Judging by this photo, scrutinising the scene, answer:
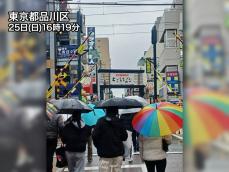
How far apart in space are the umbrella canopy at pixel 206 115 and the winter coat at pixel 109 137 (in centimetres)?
382

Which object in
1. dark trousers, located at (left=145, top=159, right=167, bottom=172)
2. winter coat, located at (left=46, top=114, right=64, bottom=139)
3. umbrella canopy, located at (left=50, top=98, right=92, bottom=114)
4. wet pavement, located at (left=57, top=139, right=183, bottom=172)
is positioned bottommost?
wet pavement, located at (left=57, top=139, right=183, bottom=172)

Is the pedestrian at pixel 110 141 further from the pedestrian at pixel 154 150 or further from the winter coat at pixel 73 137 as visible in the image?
the winter coat at pixel 73 137

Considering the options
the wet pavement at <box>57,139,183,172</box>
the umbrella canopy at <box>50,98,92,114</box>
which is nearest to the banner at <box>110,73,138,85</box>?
the wet pavement at <box>57,139,183,172</box>

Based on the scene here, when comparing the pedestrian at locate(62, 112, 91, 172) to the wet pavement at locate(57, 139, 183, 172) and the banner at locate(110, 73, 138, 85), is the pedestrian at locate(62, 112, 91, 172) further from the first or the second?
the banner at locate(110, 73, 138, 85)

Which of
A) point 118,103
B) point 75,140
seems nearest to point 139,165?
point 118,103

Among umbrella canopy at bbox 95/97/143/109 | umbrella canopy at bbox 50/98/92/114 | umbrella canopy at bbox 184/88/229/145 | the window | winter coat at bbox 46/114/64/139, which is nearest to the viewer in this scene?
umbrella canopy at bbox 184/88/229/145

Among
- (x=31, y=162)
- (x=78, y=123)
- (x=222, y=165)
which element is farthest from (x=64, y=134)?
(x=222, y=165)

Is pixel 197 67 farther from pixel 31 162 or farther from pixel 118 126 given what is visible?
pixel 118 126

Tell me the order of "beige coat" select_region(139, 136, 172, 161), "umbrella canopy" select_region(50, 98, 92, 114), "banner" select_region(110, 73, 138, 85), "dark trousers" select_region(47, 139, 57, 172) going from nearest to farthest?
→ "beige coat" select_region(139, 136, 172, 161), "dark trousers" select_region(47, 139, 57, 172), "umbrella canopy" select_region(50, 98, 92, 114), "banner" select_region(110, 73, 138, 85)

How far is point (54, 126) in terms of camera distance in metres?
7.88

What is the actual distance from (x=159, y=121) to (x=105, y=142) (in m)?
0.92

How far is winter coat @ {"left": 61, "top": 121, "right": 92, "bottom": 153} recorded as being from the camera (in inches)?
313

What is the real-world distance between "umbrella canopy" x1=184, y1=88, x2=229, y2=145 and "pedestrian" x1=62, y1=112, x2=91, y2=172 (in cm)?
479

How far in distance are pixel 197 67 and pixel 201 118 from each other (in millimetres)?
380
